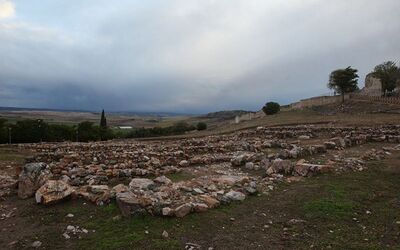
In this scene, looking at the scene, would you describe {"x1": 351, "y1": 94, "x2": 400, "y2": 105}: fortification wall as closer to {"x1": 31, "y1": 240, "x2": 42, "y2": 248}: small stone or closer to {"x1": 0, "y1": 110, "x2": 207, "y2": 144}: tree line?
{"x1": 0, "y1": 110, "x2": 207, "y2": 144}: tree line

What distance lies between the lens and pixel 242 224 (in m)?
8.98

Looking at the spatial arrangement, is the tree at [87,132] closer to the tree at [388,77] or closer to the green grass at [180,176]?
the green grass at [180,176]

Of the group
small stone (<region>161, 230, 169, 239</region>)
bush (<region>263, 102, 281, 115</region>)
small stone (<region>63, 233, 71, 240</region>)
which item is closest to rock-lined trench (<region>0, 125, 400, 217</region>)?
small stone (<region>161, 230, 169, 239</region>)

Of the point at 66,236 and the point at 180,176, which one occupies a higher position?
the point at 180,176

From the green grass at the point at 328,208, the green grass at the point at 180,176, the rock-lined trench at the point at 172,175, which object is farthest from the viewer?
the green grass at the point at 180,176

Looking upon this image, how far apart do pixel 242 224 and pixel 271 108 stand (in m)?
57.4

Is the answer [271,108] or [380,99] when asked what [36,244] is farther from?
[271,108]

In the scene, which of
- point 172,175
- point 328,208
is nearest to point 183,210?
point 328,208

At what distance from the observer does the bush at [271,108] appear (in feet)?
213

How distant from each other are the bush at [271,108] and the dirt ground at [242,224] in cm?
5375

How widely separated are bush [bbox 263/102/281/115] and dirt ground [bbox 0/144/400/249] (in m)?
53.7

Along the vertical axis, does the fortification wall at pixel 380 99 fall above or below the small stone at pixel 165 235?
above

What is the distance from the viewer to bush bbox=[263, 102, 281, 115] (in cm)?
6494

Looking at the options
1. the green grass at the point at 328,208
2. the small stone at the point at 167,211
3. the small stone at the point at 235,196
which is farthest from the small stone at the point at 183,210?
the green grass at the point at 328,208
